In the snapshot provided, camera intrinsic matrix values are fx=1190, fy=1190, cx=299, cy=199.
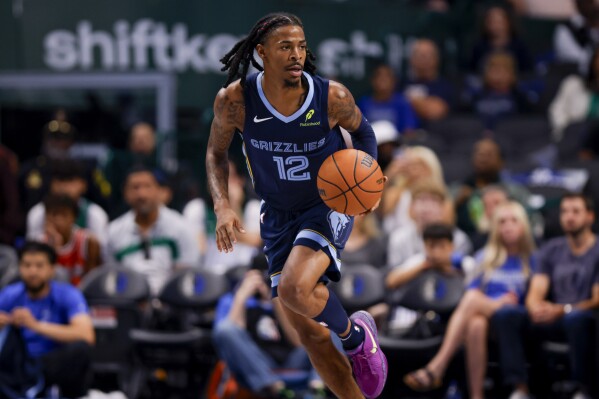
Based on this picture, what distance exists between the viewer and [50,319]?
9891 mm

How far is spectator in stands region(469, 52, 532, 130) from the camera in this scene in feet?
43.0

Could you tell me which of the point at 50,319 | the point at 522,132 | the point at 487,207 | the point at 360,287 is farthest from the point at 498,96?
the point at 50,319

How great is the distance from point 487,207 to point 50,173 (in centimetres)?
433

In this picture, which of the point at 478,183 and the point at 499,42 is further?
the point at 499,42

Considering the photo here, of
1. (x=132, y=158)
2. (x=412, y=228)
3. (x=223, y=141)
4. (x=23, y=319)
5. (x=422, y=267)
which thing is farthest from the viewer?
(x=132, y=158)

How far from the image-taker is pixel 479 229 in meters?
11.1

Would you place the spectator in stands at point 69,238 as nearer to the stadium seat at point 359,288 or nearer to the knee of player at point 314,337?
the stadium seat at point 359,288

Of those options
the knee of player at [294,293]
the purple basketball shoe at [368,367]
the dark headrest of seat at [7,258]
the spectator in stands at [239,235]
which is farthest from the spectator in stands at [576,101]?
the knee of player at [294,293]

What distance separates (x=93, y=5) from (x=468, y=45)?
4644mm

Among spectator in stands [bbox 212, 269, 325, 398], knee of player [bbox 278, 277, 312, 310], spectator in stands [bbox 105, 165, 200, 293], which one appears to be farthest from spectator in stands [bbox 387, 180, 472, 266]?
knee of player [bbox 278, 277, 312, 310]

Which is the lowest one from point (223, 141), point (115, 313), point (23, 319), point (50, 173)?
point (115, 313)

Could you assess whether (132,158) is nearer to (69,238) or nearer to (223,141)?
(69,238)

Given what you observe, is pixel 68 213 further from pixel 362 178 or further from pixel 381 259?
pixel 362 178

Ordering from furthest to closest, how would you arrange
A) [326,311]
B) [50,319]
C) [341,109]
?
1. [50,319]
2. [341,109]
3. [326,311]
